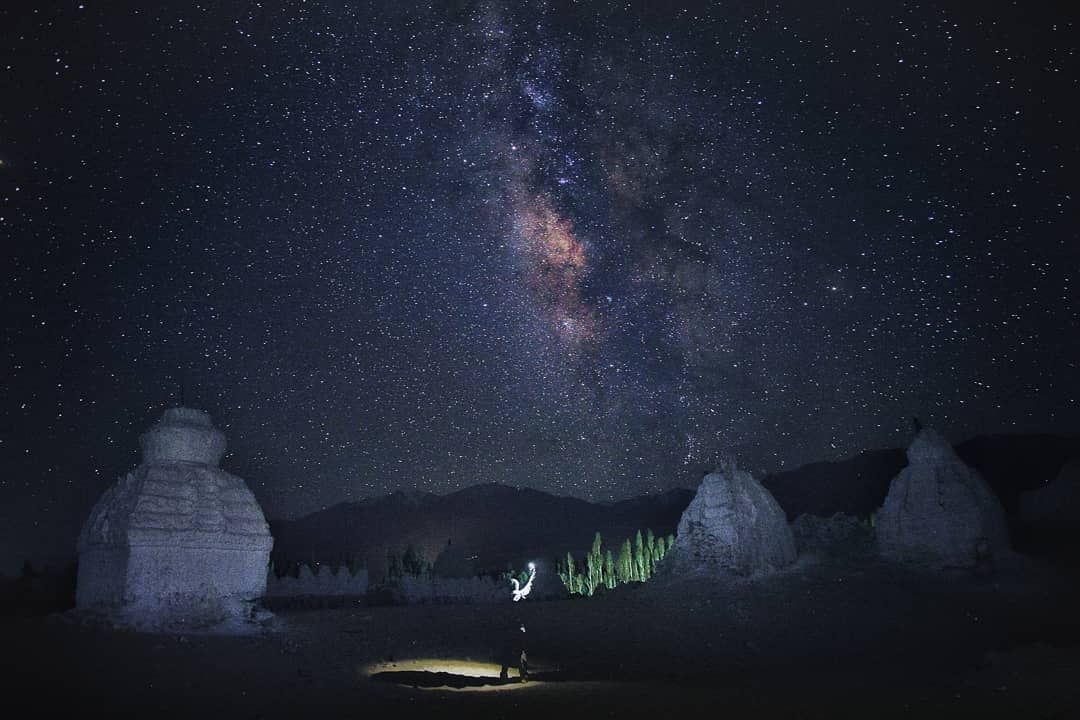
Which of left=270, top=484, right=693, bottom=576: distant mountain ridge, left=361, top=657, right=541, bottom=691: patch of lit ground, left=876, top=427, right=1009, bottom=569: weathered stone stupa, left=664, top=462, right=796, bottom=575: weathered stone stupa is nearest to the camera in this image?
left=361, top=657, right=541, bottom=691: patch of lit ground

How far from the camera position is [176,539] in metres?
20.5

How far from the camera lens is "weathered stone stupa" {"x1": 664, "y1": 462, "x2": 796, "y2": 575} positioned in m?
37.9

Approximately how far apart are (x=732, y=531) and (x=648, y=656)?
14.8 meters

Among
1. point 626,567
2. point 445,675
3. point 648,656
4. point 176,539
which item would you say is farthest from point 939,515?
point 176,539

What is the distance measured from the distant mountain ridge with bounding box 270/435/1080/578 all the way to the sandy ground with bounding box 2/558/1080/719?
72531mm

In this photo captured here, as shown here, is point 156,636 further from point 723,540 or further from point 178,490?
point 723,540

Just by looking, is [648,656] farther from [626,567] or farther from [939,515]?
[626,567]

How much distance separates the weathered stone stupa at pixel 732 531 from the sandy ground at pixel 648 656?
169cm

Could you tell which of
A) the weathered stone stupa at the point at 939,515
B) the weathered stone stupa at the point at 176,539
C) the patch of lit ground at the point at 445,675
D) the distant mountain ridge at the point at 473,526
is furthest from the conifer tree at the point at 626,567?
the distant mountain ridge at the point at 473,526

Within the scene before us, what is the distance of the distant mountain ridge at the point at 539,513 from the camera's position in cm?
10162

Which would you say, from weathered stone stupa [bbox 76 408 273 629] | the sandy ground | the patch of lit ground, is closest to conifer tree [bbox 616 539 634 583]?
the sandy ground

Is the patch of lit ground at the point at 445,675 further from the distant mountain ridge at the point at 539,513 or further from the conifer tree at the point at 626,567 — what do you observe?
the distant mountain ridge at the point at 539,513

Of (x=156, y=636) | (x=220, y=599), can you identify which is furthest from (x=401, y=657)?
(x=156, y=636)

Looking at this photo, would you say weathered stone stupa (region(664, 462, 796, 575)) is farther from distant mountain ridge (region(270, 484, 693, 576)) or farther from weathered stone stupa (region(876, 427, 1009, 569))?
distant mountain ridge (region(270, 484, 693, 576))
